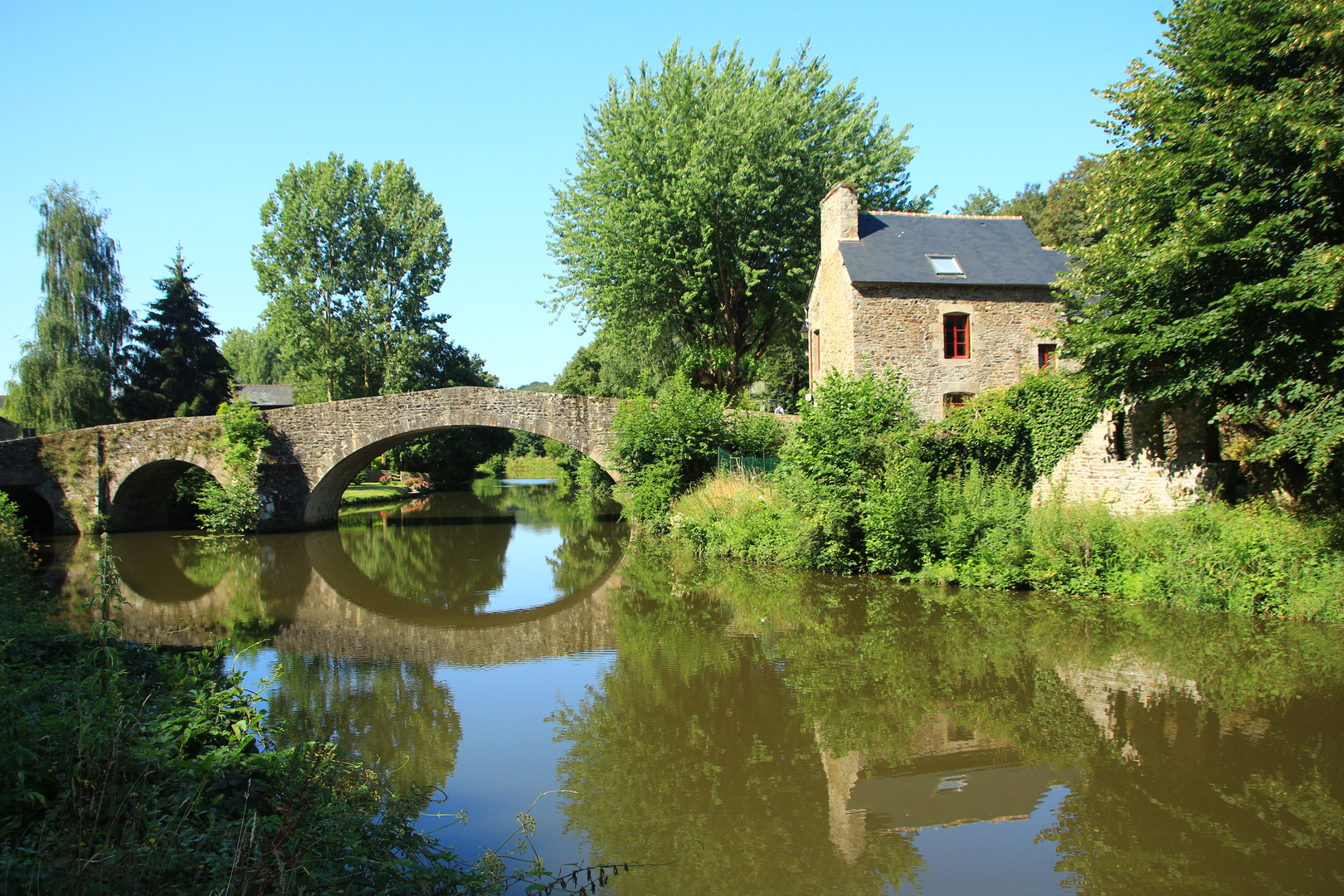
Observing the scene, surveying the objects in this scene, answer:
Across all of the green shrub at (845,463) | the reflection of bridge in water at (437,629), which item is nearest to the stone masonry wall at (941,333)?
the green shrub at (845,463)

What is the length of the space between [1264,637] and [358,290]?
30003 mm

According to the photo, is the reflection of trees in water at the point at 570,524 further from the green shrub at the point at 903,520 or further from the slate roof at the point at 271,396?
the slate roof at the point at 271,396

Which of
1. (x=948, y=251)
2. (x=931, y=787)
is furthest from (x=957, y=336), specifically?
(x=931, y=787)

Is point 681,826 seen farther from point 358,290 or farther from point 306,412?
point 358,290

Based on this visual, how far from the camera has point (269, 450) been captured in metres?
19.3

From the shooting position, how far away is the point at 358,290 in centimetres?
3083

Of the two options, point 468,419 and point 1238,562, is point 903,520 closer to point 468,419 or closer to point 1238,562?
point 1238,562

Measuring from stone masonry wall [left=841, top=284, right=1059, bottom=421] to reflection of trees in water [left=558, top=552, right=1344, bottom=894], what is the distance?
765cm

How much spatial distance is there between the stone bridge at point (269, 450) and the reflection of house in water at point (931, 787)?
13681 millimetres

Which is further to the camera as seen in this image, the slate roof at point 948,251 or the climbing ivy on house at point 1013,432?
the slate roof at point 948,251

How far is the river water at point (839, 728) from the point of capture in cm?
407

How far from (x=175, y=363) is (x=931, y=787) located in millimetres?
30698

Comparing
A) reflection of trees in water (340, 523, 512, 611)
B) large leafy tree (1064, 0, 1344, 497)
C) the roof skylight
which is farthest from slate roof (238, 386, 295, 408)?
large leafy tree (1064, 0, 1344, 497)

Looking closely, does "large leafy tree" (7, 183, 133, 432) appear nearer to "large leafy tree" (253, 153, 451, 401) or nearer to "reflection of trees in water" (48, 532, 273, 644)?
"large leafy tree" (253, 153, 451, 401)
